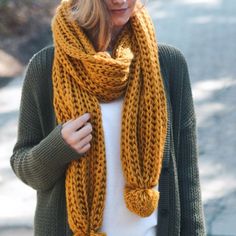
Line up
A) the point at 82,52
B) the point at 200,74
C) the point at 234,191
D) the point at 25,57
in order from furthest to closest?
the point at 25,57, the point at 200,74, the point at 234,191, the point at 82,52

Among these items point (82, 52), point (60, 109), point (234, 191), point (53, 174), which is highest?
point (82, 52)

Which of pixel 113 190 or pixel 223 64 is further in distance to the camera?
pixel 223 64

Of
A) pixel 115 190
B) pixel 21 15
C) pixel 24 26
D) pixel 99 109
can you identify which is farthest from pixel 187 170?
pixel 21 15

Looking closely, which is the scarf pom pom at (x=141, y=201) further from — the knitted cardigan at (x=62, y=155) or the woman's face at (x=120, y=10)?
the woman's face at (x=120, y=10)

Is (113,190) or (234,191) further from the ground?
(113,190)

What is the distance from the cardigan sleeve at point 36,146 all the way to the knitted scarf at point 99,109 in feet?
0.15

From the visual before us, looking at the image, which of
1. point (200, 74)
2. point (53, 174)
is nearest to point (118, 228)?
point (53, 174)

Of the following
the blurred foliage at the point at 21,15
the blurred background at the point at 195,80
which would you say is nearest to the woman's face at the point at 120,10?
the blurred background at the point at 195,80

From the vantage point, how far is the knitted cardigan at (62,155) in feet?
7.59

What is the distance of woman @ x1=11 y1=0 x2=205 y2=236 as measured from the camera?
2242 mm

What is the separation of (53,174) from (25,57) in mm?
5958

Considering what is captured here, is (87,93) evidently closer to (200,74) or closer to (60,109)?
(60,109)

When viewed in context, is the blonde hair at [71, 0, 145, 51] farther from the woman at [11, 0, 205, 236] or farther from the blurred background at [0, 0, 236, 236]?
the blurred background at [0, 0, 236, 236]

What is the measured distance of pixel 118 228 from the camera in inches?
89.4
